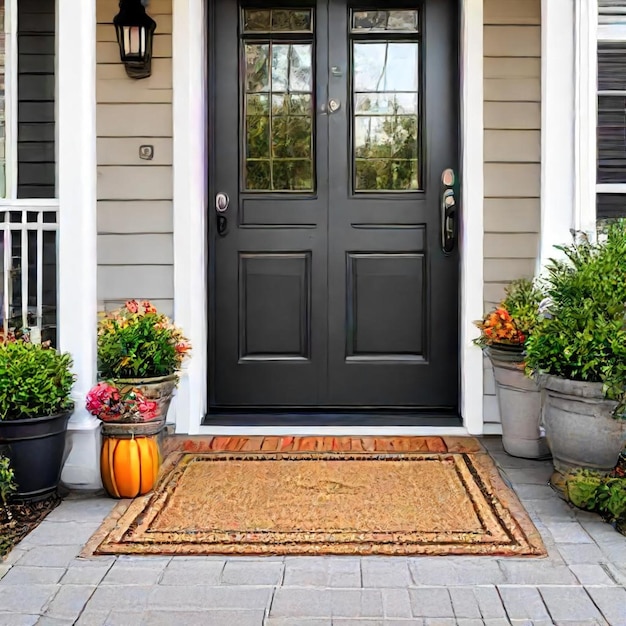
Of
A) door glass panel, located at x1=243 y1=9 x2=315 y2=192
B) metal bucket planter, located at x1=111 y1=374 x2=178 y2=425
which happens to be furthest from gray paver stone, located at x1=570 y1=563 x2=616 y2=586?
door glass panel, located at x1=243 y1=9 x2=315 y2=192

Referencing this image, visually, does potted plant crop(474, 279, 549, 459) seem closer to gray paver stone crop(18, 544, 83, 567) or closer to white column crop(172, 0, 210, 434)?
white column crop(172, 0, 210, 434)

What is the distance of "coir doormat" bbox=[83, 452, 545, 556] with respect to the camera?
2.02 meters

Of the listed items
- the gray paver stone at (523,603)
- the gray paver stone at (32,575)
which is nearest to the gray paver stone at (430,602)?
the gray paver stone at (523,603)

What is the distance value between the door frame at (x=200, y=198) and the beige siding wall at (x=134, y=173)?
0.17ft

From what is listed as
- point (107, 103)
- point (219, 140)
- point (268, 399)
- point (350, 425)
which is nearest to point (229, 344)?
point (268, 399)

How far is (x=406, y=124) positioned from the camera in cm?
329

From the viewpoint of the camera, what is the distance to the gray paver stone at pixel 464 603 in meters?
1.64

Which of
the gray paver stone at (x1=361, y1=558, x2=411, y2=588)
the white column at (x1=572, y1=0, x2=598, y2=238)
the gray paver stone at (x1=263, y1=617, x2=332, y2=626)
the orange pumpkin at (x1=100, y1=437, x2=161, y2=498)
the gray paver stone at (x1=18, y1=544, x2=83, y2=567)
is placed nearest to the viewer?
the gray paver stone at (x1=263, y1=617, x2=332, y2=626)

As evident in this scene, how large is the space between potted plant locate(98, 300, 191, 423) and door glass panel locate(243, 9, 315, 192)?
892mm

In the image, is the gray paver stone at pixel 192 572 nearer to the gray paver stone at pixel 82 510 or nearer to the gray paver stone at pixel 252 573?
the gray paver stone at pixel 252 573

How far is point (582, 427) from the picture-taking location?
2342 mm

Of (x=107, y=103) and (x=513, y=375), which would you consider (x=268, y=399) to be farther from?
(x=107, y=103)

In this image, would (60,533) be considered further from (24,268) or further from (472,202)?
(472,202)

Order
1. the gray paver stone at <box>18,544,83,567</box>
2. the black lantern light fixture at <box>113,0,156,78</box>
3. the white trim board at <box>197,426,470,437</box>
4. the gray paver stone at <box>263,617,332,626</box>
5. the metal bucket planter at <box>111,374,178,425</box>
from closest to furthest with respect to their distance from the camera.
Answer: the gray paver stone at <box>263,617,332,626</box>, the gray paver stone at <box>18,544,83,567</box>, the metal bucket planter at <box>111,374,178,425</box>, the black lantern light fixture at <box>113,0,156,78</box>, the white trim board at <box>197,426,470,437</box>
